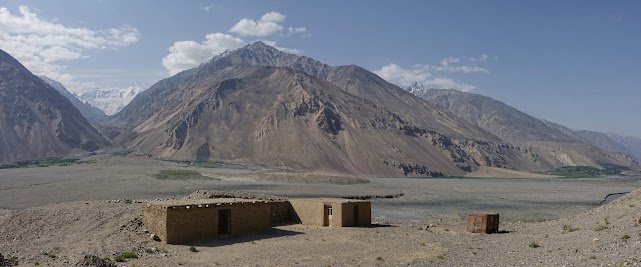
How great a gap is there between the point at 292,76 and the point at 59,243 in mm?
141143

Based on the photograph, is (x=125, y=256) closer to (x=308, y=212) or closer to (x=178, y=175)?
(x=308, y=212)

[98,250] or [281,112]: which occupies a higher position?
[281,112]

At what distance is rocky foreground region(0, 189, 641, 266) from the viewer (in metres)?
17.1

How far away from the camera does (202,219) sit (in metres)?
22.0

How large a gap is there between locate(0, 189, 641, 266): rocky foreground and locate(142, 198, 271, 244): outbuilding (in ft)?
2.02

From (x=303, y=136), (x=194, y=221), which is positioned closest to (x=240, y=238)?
(x=194, y=221)

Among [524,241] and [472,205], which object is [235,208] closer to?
[524,241]

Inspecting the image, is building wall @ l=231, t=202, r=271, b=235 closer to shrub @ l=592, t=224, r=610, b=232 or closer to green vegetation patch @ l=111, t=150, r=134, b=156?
shrub @ l=592, t=224, r=610, b=232

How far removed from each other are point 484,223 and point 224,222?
12419 millimetres

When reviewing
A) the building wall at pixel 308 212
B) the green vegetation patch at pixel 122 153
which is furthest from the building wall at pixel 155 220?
the green vegetation patch at pixel 122 153

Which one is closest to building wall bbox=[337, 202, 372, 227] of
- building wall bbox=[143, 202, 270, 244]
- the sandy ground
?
building wall bbox=[143, 202, 270, 244]

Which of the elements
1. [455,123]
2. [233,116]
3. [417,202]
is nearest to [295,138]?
[233,116]

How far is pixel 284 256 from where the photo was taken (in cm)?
1862

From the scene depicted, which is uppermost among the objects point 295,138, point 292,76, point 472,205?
point 292,76
